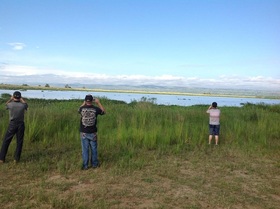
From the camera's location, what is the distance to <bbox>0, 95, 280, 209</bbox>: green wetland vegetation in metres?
5.35

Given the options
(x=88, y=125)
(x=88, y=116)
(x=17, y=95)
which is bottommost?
(x=88, y=125)

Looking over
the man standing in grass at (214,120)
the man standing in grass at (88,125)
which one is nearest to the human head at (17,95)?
the man standing in grass at (88,125)

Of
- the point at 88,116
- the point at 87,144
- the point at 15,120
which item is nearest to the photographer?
the point at 88,116

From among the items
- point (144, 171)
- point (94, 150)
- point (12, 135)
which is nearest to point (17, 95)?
point (12, 135)

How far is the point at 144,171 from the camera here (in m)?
7.17

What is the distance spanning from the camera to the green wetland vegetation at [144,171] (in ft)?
17.5

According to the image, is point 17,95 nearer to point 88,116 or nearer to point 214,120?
point 88,116

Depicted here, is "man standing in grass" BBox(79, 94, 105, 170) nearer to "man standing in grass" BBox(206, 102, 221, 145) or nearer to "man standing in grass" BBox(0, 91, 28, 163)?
"man standing in grass" BBox(0, 91, 28, 163)

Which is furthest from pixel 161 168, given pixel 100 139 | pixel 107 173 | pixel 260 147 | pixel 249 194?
pixel 260 147

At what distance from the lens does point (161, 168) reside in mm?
7461

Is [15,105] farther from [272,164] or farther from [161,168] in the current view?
[272,164]

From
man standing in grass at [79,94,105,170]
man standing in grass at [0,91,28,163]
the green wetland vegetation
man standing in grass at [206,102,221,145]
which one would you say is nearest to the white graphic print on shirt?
man standing in grass at [79,94,105,170]

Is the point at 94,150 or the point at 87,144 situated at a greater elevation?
the point at 87,144

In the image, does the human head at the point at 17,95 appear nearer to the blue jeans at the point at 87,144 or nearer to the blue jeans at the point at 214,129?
the blue jeans at the point at 87,144
